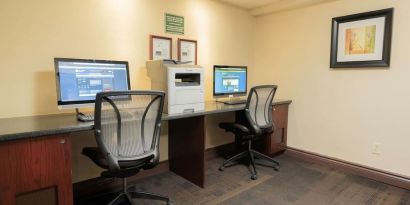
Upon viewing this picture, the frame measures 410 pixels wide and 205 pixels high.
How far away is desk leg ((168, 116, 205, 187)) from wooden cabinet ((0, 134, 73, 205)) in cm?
117

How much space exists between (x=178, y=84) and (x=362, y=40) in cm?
207

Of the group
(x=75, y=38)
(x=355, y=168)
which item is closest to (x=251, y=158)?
(x=355, y=168)

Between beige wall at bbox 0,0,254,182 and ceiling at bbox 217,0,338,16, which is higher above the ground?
ceiling at bbox 217,0,338,16

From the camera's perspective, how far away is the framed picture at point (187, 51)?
2.88 meters

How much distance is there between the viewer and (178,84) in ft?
7.21

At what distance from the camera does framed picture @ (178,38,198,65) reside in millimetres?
2885

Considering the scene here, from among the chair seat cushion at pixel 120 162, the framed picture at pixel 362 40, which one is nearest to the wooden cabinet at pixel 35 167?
the chair seat cushion at pixel 120 162

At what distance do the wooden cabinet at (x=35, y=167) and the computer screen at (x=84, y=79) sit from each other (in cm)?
43

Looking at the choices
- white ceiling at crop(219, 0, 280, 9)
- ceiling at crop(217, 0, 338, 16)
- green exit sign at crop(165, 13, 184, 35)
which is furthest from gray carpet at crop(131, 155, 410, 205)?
white ceiling at crop(219, 0, 280, 9)

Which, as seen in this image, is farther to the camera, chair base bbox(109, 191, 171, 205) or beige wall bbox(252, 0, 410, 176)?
beige wall bbox(252, 0, 410, 176)

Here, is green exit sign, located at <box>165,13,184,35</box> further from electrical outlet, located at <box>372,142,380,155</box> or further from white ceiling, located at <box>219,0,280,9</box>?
electrical outlet, located at <box>372,142,380,155</box>

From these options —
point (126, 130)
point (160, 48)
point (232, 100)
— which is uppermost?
point (160, 48)

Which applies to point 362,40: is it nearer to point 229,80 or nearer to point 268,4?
point 268,4

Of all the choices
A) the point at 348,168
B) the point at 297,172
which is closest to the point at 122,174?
the point at 297,172
